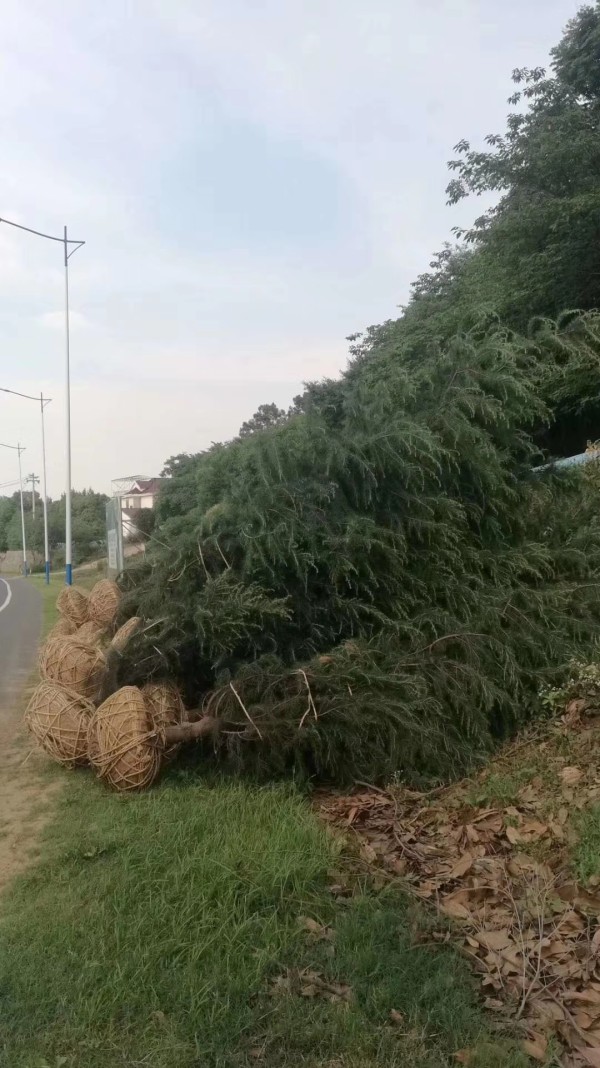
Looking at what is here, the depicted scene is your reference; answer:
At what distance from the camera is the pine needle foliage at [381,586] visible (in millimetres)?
5047

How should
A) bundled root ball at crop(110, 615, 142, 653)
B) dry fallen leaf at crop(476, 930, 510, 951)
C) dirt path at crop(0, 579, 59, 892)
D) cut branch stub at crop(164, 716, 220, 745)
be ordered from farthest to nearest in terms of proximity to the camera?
Answer: bundled root ball at crop(110, 615, 142, 653)
cut branch stub at crop(164, 716, 220, 745)
dirt path at crop(0, 579, 59, 892)
dry fallen leaf at crop(476, 930, 510, 951)

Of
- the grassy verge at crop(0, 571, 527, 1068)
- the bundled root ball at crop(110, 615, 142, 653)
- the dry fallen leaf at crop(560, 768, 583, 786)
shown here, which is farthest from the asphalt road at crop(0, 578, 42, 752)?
the dry fallen leaf at crop(560, 768, 583, 786)

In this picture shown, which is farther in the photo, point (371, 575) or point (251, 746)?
point (371, 575)

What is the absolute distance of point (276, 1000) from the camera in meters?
2.97

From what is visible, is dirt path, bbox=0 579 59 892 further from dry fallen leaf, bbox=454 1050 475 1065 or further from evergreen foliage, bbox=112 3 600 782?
dry fallen leaf, bbox=454 1050 475 1065

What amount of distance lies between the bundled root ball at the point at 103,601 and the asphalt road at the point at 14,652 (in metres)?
1.27

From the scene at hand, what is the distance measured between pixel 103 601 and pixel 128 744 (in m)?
4.29

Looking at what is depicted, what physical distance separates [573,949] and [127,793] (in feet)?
10.1

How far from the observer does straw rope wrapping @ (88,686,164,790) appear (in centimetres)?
526

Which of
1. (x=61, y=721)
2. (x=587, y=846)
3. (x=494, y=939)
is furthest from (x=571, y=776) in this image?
(x=61, y=721)

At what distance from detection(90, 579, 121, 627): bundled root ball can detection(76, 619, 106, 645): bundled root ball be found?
0.07 m

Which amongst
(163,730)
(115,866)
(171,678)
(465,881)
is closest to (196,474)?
(171,678)

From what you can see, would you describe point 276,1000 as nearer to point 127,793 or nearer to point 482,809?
point 482,809

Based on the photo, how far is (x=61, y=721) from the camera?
19.1 ft
